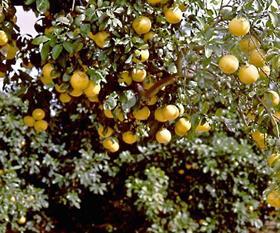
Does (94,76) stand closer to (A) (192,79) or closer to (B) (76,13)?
(B) (76,13)

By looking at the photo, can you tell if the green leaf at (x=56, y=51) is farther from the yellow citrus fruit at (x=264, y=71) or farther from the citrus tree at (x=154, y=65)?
the yellow citrus fruit at (x=264, y=71)

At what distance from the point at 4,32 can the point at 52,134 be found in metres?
2.87

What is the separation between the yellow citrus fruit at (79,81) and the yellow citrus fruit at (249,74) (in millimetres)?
467

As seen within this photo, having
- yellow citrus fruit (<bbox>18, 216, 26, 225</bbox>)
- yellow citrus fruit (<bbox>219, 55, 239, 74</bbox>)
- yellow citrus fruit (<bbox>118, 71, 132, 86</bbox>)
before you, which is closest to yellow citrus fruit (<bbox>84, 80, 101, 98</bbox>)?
yellow citrus fruit (<bbox>118, 71, 132, 86</bbox>)

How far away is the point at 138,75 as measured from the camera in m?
1.98

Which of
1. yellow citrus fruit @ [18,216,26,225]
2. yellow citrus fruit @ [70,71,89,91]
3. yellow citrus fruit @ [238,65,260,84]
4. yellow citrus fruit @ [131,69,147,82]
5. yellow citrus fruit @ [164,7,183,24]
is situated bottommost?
yellow citrus fruit @ [238,65,260,84]

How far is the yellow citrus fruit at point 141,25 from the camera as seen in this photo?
1798 millimetres

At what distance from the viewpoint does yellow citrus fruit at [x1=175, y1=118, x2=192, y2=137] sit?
2.18 meters

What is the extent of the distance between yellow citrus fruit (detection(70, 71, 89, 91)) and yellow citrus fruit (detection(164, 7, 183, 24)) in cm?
31

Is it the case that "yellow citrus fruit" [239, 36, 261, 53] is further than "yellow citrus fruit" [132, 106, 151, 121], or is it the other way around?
"yellow citrus fruit" [132, 106, 151, 121]

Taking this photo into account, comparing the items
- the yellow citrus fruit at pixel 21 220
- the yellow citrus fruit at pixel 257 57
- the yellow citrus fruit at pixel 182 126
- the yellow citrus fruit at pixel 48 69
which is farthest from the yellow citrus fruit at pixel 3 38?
Result: the yellow citrus fruit at pixel 21 220

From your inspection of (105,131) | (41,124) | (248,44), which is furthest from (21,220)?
(248,44)

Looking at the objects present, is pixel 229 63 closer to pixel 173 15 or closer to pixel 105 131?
pixel 173 15

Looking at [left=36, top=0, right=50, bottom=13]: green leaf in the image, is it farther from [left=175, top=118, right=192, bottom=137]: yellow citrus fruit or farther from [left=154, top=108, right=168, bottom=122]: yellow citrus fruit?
[left=175, top=118, right=192, bottom=137]: yellow citrus fruit
